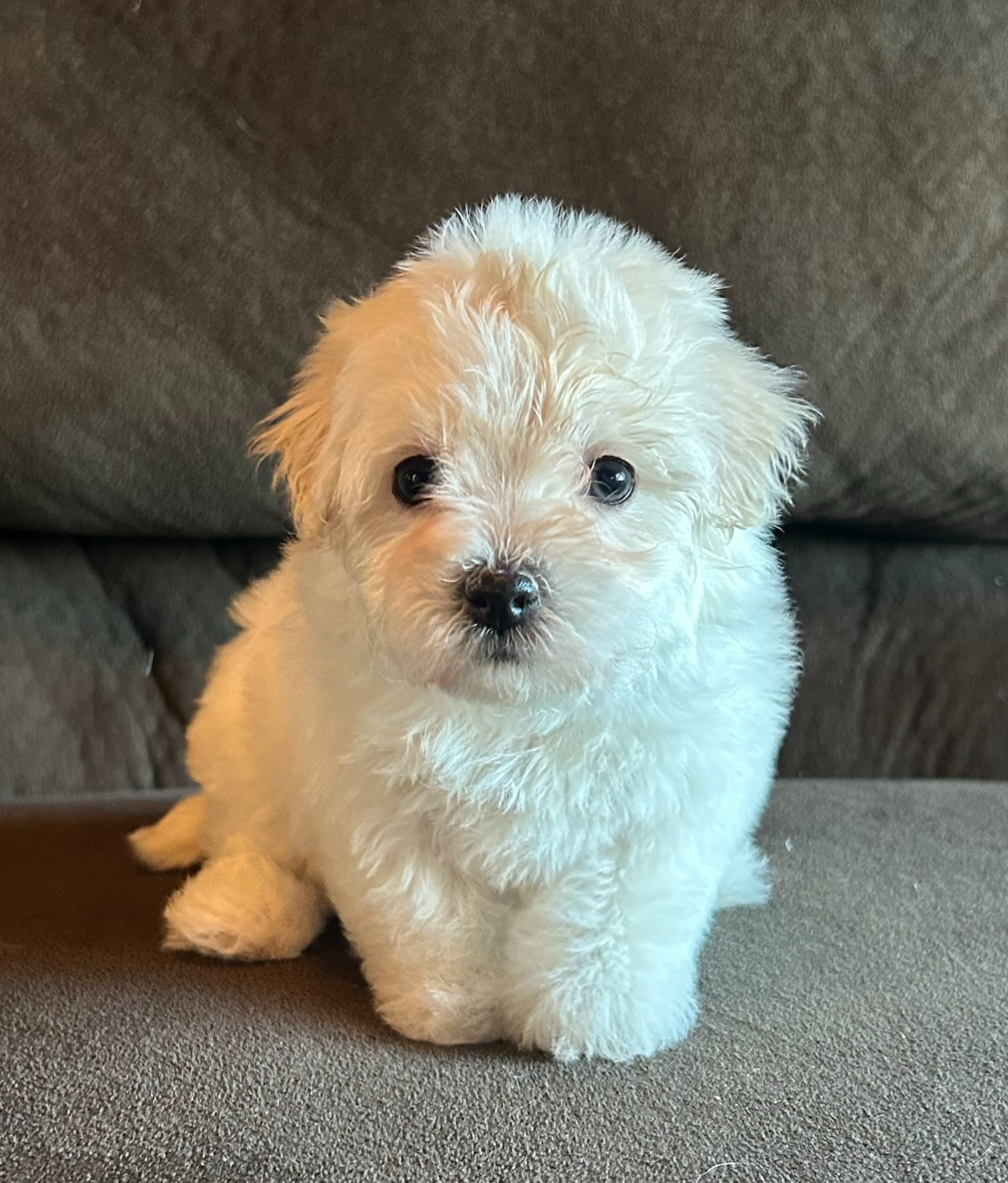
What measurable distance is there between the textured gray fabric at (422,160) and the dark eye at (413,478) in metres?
0.67

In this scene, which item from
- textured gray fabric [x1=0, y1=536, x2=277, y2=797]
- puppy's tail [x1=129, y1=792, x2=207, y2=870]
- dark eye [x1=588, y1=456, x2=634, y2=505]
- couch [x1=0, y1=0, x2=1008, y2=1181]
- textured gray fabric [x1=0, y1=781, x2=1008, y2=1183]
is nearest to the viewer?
textured gray fabric [x1=0, y1=781, x2=1008, y2=1183]

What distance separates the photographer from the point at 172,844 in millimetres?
1432

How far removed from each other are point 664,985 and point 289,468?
1.99 ft

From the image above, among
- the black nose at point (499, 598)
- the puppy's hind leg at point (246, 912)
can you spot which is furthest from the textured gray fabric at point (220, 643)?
the black nose at point (499, 598)

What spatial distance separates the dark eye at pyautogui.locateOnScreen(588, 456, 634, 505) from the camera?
1.01 m

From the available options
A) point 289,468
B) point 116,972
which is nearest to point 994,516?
point 289,468

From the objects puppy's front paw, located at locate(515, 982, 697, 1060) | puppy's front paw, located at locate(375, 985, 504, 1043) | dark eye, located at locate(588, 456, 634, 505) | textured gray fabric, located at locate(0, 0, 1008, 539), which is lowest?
puppy's front paw, located at locate(375, 985, 504, 1043)

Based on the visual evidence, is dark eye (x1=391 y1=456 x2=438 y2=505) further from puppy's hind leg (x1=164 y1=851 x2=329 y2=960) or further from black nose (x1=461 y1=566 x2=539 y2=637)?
puppy's hind leg (x1=164 y1=851 x2=329 y2=960)

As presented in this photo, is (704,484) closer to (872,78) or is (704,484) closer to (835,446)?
(835,446)

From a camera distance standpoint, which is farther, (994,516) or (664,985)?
(994,516)

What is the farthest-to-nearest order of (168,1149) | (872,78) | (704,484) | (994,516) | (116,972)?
1. (994,516)
2. (872,78)
3. (116,972)
4. (704,484)
5. (168,1149)

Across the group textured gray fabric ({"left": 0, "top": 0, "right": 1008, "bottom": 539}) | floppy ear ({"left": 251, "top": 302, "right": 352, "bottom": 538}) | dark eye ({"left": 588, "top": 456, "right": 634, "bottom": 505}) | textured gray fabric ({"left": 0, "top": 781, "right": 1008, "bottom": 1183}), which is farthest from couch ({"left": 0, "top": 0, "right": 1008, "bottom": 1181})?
dark eye ({"left": 588, "top": 456, "right": 634, "bottom": 505})

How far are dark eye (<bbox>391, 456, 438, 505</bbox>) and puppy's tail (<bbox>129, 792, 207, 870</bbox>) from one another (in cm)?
59

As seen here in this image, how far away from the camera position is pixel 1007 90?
5.32 ft
